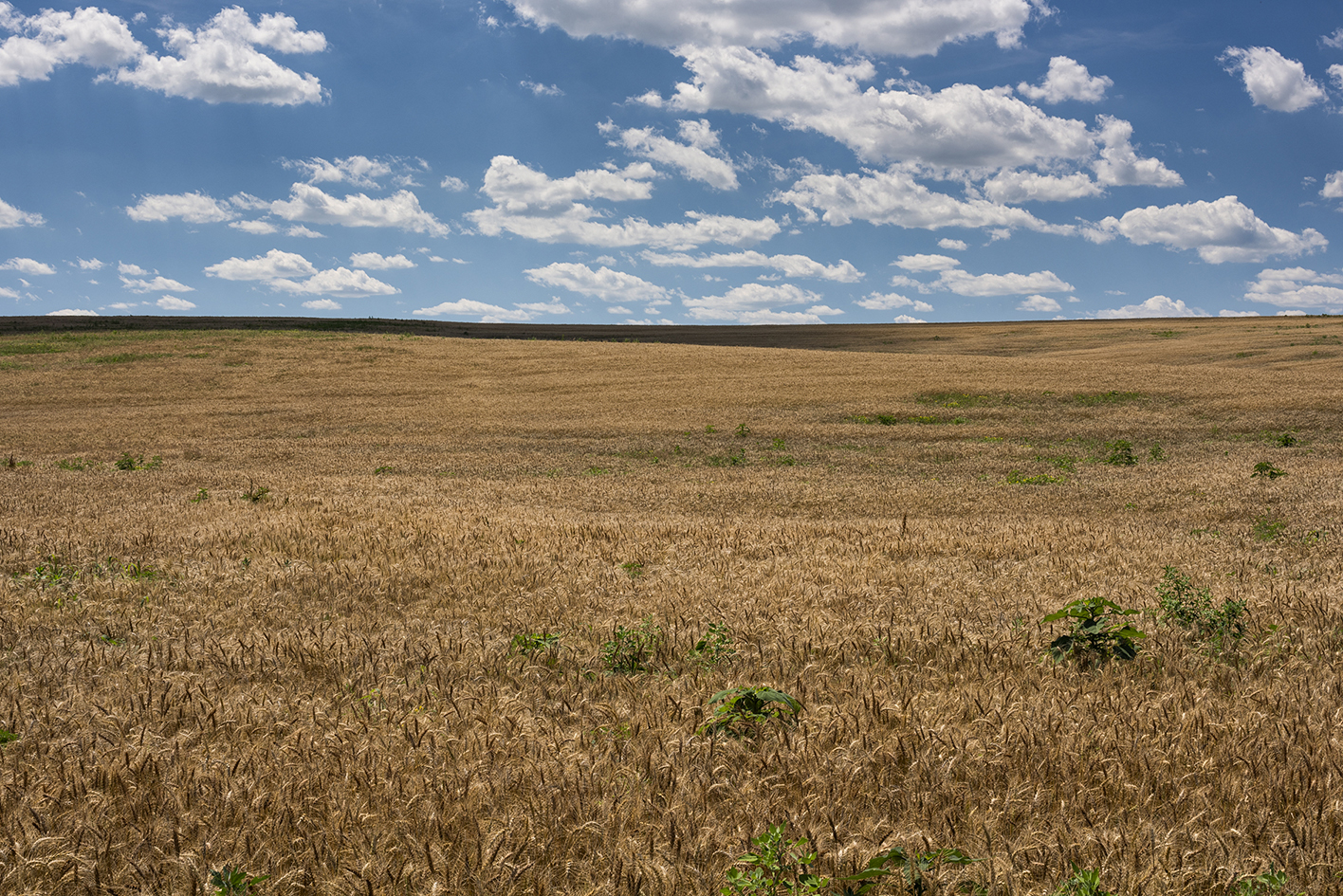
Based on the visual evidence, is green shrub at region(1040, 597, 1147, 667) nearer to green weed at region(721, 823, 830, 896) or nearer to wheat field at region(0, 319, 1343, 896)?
wheat field at region(0, 319, 1343, 896)

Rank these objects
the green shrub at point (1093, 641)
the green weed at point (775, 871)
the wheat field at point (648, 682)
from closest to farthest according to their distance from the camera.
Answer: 1. the green weed at point (775, 871)
2. the wheat field at point (648, 682)
3. the green shrub at point (1093, 641)

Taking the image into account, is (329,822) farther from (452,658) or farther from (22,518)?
(22,518)

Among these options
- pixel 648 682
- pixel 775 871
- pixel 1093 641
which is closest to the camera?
pixel 775 871

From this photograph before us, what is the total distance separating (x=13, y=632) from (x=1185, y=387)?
39.6 m

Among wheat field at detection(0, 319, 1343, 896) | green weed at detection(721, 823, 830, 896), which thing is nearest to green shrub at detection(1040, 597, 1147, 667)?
wheat field at detection(0, 319, 1343, 896)

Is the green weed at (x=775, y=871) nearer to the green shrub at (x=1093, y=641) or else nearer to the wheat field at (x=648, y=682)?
the wheat field at (x=648, y=682)

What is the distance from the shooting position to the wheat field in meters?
3.42

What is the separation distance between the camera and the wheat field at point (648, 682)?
3.42m

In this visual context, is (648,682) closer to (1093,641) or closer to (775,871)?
(775,871)

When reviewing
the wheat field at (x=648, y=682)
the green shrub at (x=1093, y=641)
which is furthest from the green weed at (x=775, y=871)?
the green shrub at (x=1093, y=641)

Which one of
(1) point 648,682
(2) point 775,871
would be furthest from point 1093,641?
(2) point 775,871

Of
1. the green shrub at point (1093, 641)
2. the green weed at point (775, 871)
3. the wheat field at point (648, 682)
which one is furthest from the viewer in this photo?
the green shrub at point (1093, 641)

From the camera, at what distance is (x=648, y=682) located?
566cm

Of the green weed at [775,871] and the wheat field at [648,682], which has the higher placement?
the green weed at [775,871]
